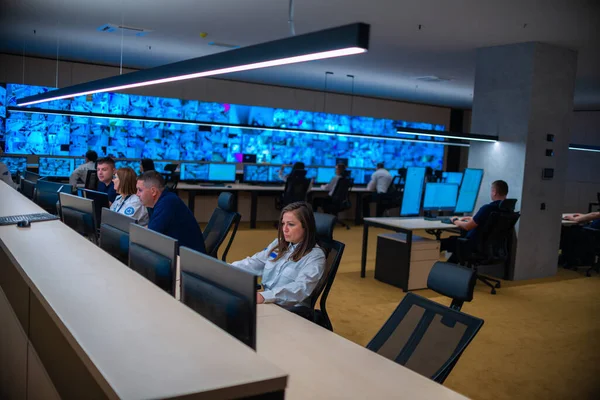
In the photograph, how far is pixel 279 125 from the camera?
1230 cm

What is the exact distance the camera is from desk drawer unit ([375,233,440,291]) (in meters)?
6.18

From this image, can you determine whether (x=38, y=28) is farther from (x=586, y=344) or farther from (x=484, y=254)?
(x=586, y=344)

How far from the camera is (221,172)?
10414 millimetres

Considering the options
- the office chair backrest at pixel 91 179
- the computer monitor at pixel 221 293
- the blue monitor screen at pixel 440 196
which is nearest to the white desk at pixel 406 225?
the blue monitor screen at pixel 440 196

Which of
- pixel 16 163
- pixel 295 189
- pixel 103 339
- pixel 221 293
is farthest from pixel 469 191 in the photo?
pixel 16 163

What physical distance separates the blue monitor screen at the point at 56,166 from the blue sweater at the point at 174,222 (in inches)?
266

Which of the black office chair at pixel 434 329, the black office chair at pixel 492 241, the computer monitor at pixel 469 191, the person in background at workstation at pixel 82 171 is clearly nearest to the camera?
the black office chair at pixel 434 329

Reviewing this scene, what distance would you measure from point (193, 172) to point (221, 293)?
351 inches

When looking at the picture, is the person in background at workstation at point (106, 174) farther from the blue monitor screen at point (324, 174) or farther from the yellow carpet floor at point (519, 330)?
the blue monitor screen at point (324, 174)

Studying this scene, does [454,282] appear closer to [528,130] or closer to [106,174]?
[106,174]

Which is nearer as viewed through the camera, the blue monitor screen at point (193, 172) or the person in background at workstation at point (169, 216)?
the person in background at workstation at point (169, 216)

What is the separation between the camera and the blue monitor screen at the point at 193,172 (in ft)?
33.5

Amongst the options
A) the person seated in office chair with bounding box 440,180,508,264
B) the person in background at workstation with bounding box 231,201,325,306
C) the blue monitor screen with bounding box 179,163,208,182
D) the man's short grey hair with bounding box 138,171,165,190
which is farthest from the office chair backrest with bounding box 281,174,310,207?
the person in background at workstation with bounding box 231,201,325,306

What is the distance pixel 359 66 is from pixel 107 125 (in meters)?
4.99
